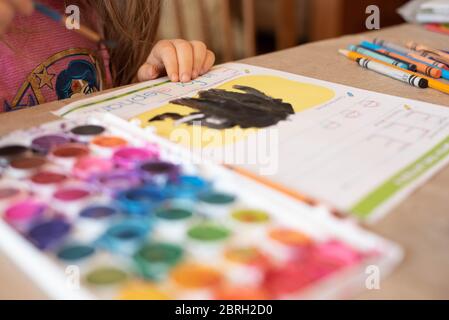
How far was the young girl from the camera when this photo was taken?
0.69m

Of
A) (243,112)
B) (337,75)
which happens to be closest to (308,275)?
(243,112)

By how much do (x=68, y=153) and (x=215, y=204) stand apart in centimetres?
14

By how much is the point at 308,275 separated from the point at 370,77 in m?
0.44

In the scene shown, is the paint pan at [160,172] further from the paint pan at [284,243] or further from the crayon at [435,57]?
the crayon at [435,57]

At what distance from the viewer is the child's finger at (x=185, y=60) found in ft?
2.10

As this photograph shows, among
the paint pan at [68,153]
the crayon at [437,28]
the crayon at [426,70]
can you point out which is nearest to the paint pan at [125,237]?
the paint pan at [68,153]

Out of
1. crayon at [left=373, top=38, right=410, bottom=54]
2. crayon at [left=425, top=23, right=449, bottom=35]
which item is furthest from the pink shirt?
crayon at [left=425, top=23, right=449, bottom=35]

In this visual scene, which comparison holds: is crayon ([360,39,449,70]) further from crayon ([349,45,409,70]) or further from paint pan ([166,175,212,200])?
paint pan ([166,175,212,200])

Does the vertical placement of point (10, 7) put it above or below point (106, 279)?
above

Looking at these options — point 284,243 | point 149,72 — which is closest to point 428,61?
point 149,72

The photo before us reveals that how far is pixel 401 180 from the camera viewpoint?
39cm

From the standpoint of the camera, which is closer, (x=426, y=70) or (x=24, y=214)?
(x=24, y=214)

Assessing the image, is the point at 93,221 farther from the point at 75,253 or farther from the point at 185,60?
the point at 185,60

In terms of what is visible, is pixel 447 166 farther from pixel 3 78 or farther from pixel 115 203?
pixel 3 78
